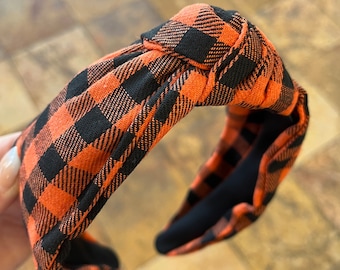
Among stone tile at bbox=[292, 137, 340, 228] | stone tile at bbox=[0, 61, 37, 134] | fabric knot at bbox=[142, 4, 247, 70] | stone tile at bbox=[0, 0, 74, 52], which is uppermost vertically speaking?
fabric knot at bbox=[142, 4, 247, 70]

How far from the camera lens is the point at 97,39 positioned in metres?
1.02

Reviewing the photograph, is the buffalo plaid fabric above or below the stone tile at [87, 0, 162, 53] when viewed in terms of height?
above

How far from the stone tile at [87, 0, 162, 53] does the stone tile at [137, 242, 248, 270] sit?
0.48 metres

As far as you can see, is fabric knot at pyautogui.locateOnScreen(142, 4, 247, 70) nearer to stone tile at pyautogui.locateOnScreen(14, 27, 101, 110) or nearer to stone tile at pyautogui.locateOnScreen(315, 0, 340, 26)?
stone tile at pyautogui.locateOnScreen(14, 27, 101, 110)

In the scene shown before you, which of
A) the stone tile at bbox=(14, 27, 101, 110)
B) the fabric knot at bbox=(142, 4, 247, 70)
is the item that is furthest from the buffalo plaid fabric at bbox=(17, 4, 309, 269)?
the stone tile at bbox=(14, 27, 101, 110)

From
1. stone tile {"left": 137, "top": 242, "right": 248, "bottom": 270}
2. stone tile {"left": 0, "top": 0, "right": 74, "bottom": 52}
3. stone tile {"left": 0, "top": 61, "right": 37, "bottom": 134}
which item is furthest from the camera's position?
stone tile {"left": 0, "top": 0, "right": 74, "bottom": 52}

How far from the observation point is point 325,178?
87 cm

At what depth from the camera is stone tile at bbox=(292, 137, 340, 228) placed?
846 mm

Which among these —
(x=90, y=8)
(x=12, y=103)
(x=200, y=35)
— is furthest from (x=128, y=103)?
(x=90, y=8)

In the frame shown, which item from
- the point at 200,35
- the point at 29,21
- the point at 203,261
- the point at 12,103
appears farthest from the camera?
the point at 29,21

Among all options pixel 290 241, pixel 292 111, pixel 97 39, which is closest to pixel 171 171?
pixel 290 241

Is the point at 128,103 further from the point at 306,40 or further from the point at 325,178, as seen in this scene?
the point at 306,40

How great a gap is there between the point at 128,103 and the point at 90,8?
2.67 ft

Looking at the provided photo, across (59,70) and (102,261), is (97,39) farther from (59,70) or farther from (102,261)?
(102,261)
